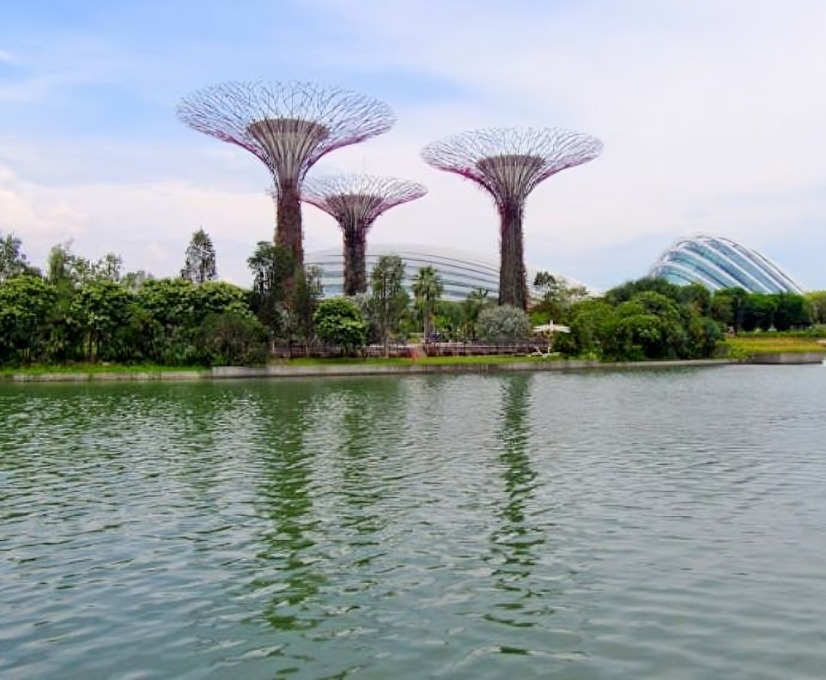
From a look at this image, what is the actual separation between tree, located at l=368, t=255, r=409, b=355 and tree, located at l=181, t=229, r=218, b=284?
13876 millimetres

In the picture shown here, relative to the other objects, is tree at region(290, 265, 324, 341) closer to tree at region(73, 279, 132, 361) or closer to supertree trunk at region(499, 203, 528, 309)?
tree at region(73, 279, 132, 361)

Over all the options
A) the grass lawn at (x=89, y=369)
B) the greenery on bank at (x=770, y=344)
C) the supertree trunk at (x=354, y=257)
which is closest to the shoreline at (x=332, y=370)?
the grass lawn at (x=89, y=369)

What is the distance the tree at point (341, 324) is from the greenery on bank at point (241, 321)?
10 cm

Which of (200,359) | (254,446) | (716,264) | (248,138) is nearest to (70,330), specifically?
(200,359)

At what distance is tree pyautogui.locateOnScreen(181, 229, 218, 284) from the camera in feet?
232

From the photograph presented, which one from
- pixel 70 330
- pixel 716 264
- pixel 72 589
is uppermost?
pixel 716 264

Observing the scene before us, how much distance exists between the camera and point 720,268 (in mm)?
149875

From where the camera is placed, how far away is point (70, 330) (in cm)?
5944

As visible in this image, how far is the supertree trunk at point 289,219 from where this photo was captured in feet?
247

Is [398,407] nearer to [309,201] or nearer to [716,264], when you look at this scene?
[309,201]

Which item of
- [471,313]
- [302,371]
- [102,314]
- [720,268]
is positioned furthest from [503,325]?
[720,268]

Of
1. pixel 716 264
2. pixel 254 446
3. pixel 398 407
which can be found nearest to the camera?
pixel 254 446

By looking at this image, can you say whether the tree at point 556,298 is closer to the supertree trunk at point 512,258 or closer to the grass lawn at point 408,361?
the supertree trunk at point 512,258

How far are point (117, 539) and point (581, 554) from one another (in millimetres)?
6895
